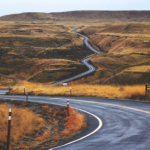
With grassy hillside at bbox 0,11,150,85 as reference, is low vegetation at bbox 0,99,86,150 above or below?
below

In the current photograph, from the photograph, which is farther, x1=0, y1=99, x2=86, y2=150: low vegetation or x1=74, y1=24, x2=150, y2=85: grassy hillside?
x1=74, y1=24, x2=150, y2=85: grassy hillside

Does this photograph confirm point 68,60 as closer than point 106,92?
No

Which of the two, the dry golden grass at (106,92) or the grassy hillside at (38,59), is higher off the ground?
the grassy hillside at (38,59)

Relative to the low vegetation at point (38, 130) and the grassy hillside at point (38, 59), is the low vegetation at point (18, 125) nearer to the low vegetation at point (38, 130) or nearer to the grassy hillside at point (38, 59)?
the low vegetation at point (38, 130)

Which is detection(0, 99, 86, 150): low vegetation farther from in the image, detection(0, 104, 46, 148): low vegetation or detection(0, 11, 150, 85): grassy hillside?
detection(0, 11, 150, 85): grassy hillside

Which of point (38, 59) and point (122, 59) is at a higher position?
point (38, 59)

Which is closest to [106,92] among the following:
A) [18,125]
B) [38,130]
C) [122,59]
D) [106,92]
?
[106,92]

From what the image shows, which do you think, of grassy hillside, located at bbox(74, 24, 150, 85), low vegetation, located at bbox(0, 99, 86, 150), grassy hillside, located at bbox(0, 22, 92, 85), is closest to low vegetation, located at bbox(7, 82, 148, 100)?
grassy hillside, located at bbox(74, 24, 150, 85)

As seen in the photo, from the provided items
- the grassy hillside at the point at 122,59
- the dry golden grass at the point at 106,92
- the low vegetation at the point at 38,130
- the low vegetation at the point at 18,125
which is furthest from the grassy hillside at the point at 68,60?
the low vegetation at the point at 18,125

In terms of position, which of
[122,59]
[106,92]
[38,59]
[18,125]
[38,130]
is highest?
[38,59]

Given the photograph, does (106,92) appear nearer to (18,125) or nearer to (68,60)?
(18,125)

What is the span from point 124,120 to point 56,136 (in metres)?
5.49

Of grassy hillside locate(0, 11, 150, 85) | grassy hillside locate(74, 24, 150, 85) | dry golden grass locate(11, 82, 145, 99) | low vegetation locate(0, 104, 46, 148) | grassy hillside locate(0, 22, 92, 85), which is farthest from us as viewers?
grassy hillside locate(0, 22, 92, 85)

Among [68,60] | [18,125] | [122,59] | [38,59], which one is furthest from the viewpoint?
[38,59]
